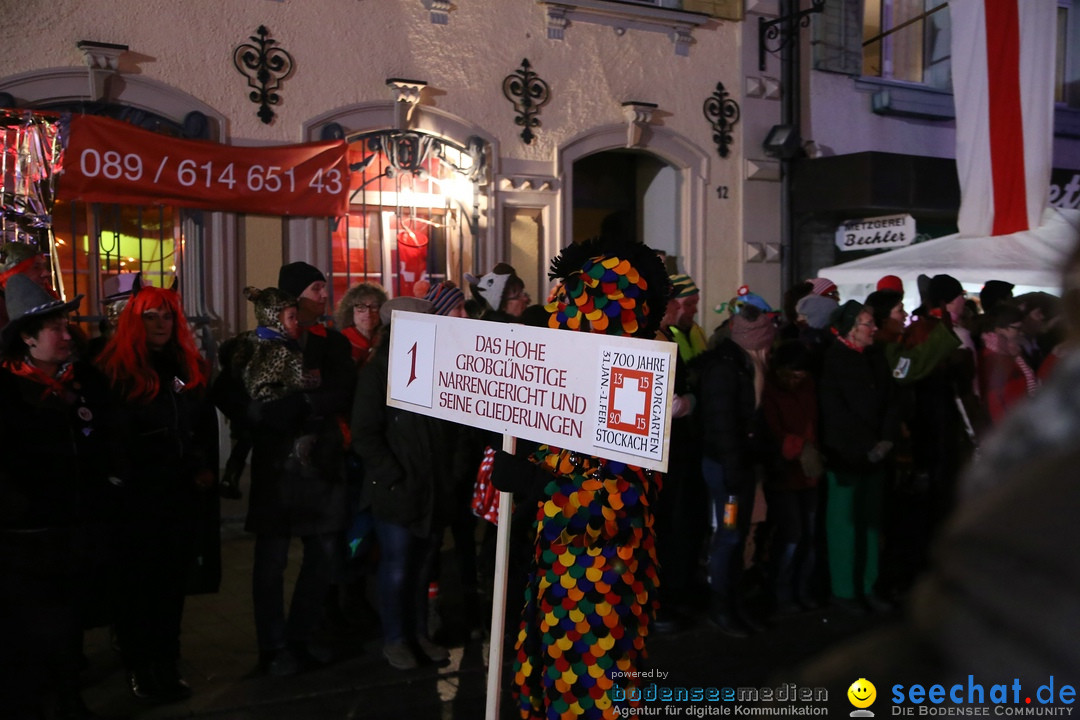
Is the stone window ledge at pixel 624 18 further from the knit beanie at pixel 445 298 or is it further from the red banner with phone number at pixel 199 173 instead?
the knit beanie at pixel 445 298

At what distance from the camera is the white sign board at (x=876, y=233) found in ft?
37.0

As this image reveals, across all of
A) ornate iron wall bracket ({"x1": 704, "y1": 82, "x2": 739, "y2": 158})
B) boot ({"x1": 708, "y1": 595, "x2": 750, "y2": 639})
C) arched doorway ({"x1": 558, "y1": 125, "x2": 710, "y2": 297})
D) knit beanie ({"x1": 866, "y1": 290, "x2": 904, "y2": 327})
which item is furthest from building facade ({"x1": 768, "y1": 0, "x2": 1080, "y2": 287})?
boot ({"x1": 708, "y1": 595, "x2": 750, "y2": 639})

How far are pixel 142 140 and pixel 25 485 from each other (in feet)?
17.4

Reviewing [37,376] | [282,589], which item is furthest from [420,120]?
[37,376]

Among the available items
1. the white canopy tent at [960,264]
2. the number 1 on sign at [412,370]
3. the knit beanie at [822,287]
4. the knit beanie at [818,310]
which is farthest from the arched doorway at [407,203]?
the number 1 on sign at [412,370]

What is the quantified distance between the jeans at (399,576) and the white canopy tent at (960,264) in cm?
498

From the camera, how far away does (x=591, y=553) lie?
11.6 feet

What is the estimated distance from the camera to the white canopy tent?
8.14 metres

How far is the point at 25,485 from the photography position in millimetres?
3840

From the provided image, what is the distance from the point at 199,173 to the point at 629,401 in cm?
667

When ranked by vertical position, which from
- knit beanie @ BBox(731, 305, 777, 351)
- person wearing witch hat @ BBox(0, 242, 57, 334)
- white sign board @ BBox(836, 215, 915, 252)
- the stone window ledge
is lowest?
knit beanie @ BBox(731, 305, 777, 351)

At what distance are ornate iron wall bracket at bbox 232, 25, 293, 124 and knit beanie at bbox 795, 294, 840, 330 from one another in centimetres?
509

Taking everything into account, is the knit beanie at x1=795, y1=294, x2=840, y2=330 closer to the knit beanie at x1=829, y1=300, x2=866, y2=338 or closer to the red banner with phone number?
the knit beanie at x1=829, y1=300, x2=866, y2=338

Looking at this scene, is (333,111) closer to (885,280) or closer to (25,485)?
(885,280)
